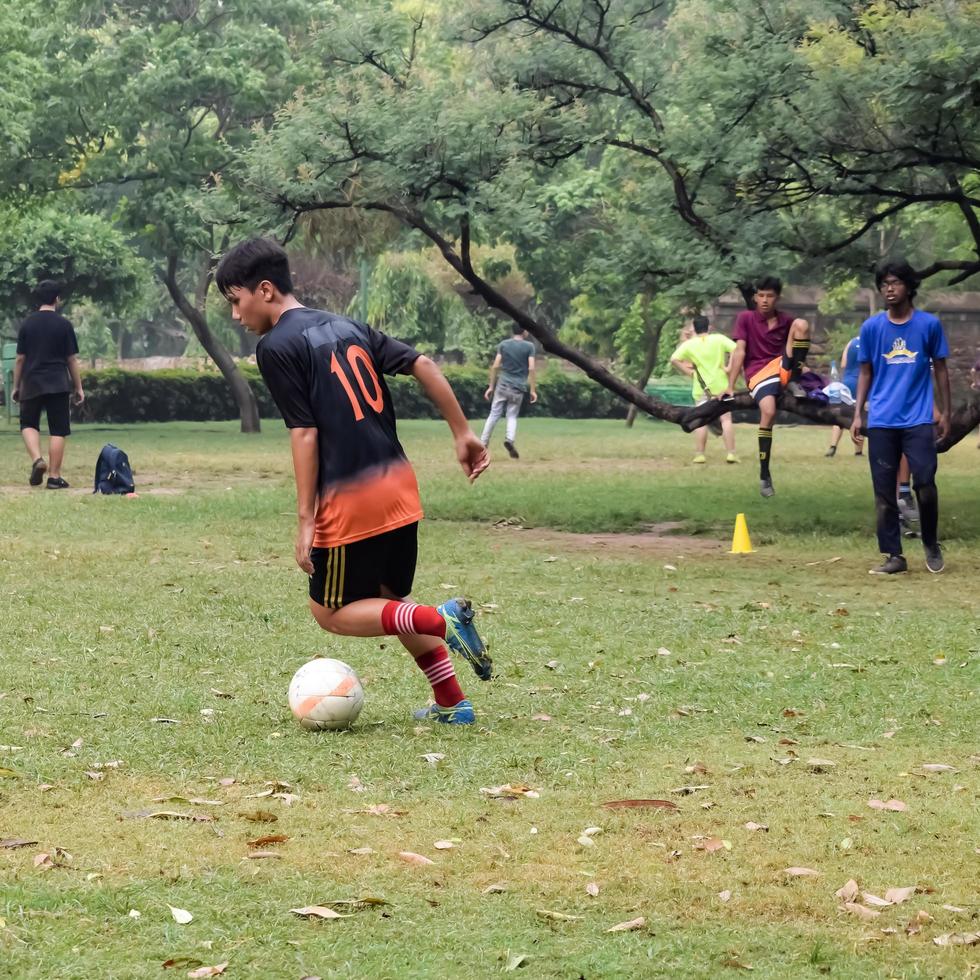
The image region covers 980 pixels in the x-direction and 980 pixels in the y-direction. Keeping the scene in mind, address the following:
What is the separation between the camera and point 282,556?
42.0 feet

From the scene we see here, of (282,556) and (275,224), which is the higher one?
(275,224)

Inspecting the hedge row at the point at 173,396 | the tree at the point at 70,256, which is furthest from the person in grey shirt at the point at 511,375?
the hedge row at the point at 173,396

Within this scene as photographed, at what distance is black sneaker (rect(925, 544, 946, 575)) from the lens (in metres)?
12.1

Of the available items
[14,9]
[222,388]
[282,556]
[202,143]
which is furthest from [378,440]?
[222,388]

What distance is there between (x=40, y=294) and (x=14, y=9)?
10458 millimetres

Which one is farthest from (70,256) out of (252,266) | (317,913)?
(317,913)

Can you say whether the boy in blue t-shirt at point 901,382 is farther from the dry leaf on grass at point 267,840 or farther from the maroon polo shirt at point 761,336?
the dry leaf on grass at point 267,840

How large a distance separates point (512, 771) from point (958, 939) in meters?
2.14

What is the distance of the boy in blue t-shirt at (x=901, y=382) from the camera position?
11.4 meters

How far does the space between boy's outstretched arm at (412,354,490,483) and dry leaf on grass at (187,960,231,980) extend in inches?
116

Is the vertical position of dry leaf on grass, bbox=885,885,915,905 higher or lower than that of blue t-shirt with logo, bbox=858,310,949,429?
lower

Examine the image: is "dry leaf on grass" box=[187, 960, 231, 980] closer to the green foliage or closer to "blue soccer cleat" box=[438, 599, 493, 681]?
"blue soccer cleat" box=[438, 599, 493, 681]

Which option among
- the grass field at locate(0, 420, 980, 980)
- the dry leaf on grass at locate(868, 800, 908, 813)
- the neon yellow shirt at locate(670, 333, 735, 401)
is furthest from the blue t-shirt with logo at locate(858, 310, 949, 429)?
the neon yellow shirt at locate(670, 333, 735, 401)

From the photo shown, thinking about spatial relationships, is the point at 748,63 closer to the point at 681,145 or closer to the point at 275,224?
the point at 681,145
